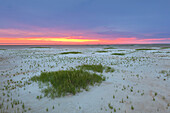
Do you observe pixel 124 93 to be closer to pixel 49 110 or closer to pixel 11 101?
pixel 49 110

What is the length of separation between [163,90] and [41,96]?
8549mm

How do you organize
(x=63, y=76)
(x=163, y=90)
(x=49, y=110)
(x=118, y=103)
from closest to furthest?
(x=49, y=110) → (x=118, y=103) → (x=163, y=90) → (x=63, y=76)

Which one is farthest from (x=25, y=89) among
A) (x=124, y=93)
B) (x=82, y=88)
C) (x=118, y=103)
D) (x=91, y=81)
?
(x=124, y=93)

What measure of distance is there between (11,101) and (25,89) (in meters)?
1.70

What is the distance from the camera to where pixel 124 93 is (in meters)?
7.16

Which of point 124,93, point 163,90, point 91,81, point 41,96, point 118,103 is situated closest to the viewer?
point 118,103

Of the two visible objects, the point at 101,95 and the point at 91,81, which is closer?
the point at 101,95

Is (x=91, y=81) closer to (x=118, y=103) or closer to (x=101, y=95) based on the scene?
(x=101, y=95)

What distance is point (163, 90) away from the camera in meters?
7.71

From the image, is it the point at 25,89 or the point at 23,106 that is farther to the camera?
the point at 25,89

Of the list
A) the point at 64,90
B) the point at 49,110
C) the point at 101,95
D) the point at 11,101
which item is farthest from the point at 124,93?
the point at 11,101

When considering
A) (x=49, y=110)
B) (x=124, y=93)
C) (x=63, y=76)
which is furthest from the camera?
(x=63, y=76)

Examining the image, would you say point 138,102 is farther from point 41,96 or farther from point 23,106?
point 23,106

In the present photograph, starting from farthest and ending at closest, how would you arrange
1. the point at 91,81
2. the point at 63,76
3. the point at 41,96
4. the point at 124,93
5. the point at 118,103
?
the point at 63,76, the point at 91,81, the point at 124,93, the point at 41,96, the point at 118,103
